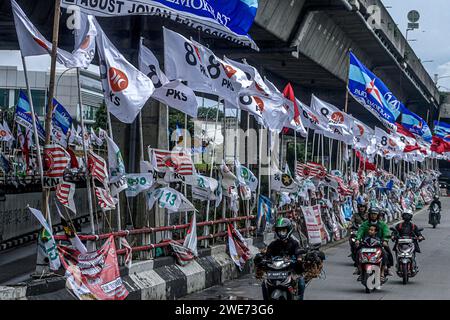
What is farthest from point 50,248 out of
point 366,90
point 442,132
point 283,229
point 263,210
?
point 442,132

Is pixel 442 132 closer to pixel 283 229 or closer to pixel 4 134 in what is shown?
pixel 4 134

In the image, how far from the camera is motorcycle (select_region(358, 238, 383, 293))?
1572 centimetres

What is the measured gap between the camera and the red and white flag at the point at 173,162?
A: 14992 mm

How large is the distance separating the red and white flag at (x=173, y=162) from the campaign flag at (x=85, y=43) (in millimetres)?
3394

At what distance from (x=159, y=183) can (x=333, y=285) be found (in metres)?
→ 4.20

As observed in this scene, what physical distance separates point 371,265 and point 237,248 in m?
3.04

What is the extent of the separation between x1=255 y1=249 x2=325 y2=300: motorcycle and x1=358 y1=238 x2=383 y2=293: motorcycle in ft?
12.9

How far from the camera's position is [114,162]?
1342 cm

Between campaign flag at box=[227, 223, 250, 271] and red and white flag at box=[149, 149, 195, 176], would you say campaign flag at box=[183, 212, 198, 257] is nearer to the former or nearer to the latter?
red and white flag at box=[149, 149, 195, 176]

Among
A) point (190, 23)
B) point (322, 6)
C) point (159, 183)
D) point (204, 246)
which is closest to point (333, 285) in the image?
point (204, 246)

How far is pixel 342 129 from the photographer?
27.7m

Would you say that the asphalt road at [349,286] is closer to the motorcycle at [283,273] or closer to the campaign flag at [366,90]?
the motorcycle at [283,273]

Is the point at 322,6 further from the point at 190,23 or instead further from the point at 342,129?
the point at 190,23

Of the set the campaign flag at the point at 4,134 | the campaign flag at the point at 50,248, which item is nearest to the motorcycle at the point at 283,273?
the campaign flag at the point at 50,248
